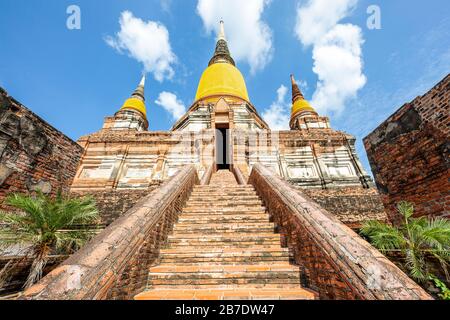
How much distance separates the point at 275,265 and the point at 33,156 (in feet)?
24.2

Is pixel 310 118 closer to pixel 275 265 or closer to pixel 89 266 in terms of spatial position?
pixel 275 265

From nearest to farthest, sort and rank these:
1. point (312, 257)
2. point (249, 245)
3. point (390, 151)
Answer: point (312, 257) < point (249, 245) < point (390, 151)

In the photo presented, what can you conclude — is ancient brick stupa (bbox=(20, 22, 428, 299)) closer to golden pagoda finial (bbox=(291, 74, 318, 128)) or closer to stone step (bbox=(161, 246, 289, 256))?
stone step (bbox=(161, 246, 289, 256))

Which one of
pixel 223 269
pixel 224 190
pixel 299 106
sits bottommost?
pixel 223 269

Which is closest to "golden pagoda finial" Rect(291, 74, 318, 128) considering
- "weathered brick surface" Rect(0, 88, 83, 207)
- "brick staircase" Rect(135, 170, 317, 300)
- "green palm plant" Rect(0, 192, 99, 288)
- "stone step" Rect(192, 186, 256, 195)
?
"stone step" Rect(192, 186, 256, 195)

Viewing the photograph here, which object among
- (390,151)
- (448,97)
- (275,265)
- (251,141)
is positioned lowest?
(275,265)

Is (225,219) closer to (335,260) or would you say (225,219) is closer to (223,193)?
(223,193)

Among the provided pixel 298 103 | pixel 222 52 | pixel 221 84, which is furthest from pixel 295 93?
pixel 222 52

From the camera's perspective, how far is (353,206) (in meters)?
6.89

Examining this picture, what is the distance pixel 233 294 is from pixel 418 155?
5.40 meters

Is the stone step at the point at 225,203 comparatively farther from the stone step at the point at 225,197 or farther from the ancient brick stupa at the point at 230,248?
the stone step at the point at 225,197

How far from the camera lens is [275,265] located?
2727 millimetres
